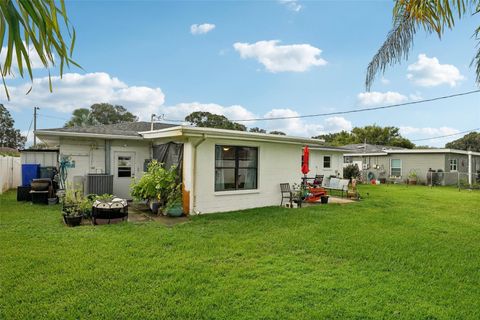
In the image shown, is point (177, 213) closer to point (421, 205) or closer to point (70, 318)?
point (70, 318)

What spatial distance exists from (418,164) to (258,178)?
Answer: 59.7 feet

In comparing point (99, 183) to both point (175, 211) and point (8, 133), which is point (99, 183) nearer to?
point (175, 211)

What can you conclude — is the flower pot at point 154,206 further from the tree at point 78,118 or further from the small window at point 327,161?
the tree at point 78,118

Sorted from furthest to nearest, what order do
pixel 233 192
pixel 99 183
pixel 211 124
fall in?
pixel 211 124, pixel 99 183, pixel 233 192

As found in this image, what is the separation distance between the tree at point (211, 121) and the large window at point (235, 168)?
2488 cm

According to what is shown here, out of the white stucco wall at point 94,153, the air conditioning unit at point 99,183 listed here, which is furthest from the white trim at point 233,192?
the air conditioning unit at point 99,183

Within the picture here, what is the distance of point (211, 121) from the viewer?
35.2m

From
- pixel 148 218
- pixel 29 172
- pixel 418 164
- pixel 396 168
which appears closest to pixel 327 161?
pixel 396 168

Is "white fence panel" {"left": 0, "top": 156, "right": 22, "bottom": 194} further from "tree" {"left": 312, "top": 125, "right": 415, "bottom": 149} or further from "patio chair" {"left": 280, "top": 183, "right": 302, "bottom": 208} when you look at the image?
"tree" {"left": 312, "top": 125, "right": 415, "bottom": 149}

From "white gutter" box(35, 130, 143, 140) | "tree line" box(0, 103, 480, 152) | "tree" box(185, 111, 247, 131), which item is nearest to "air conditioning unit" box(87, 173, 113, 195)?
"white gutter" box(35, 130, 143, 140)

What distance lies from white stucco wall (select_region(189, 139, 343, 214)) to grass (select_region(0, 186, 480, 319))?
4.05ft

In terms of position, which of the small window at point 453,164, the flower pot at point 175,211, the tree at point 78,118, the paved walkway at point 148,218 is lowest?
the paved walkway at point 148,218

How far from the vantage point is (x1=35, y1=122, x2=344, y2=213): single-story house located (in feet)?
26.0

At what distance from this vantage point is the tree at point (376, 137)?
1525 inches
